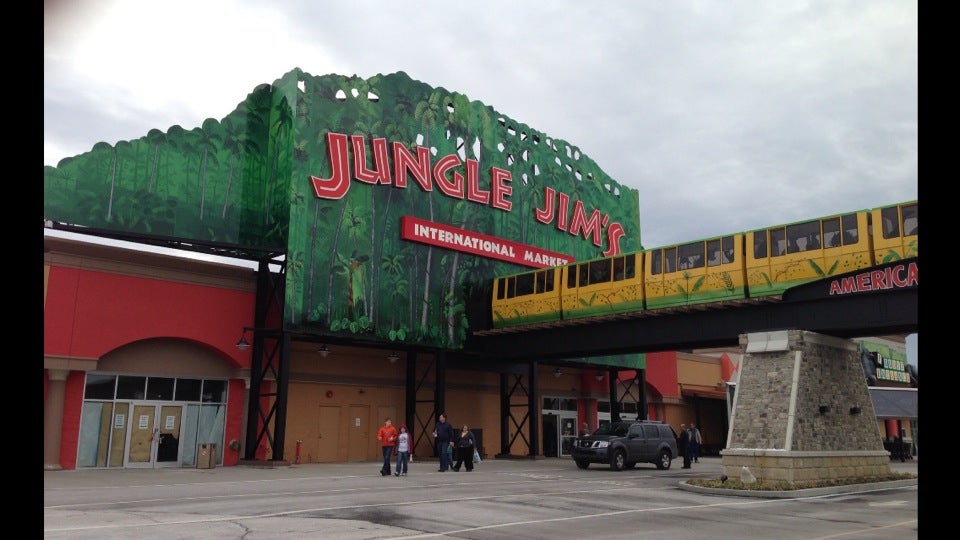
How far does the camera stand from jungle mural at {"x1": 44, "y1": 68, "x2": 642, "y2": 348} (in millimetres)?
28016

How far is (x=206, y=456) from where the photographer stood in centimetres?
2675

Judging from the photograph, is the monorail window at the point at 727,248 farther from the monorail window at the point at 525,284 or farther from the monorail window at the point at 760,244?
the monorail window at the point at 525,284

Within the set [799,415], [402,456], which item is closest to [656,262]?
[799,415]

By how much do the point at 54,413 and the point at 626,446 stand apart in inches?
787

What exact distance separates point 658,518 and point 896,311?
1204 centimetres

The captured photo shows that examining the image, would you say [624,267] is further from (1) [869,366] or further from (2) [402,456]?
(1) [869,366]

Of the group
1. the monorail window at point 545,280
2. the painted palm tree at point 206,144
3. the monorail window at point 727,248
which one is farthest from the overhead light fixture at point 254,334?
the monorail window at point 727,248

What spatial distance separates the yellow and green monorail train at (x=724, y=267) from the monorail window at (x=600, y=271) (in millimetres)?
40

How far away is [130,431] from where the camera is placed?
86.4ft

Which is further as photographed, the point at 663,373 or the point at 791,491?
the point at 663,373

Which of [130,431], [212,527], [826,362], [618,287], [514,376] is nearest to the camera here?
[212,527]

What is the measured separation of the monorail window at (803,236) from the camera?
75.0 feet
